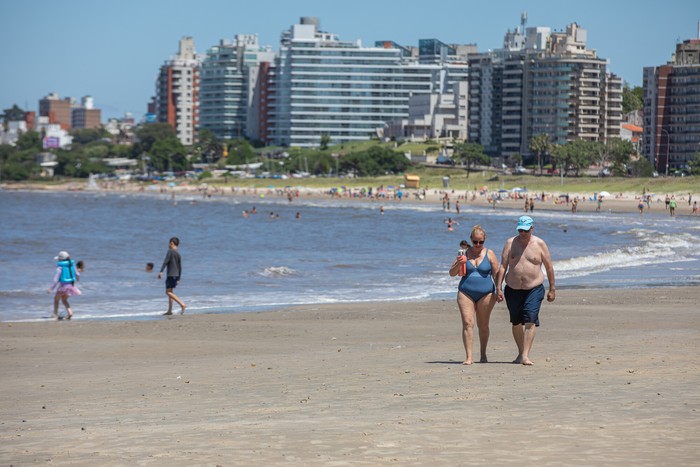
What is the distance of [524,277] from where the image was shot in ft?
36.4

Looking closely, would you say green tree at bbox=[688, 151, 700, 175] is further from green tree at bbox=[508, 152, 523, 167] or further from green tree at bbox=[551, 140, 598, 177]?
green tree at bbox=[508, 152, 523, 167]

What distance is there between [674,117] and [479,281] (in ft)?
429

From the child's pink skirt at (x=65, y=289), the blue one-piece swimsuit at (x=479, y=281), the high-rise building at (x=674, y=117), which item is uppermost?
the high-rise building at (x=674, y=117)

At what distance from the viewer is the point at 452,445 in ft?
25.0

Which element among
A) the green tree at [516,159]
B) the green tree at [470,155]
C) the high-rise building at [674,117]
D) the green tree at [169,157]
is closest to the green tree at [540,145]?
the green tree at [516,159]

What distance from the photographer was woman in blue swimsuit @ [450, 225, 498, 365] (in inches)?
446

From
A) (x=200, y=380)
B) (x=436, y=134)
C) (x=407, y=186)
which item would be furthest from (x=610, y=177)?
(x=200, y=380)

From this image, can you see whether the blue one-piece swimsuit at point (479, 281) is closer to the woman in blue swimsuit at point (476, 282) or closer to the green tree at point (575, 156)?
the woman in blue swimsuit at point (476, 282)

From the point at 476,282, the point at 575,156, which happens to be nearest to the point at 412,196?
the point at 575,156

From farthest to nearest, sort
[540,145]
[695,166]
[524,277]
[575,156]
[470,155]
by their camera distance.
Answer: [470,155] < [540,145] < [575,156] < [695,166] < [524,277]

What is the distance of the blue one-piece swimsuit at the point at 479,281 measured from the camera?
446 inches

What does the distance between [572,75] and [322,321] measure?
14195cm

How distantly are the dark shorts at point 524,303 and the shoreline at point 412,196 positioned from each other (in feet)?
228

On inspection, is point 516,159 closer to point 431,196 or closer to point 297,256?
point 431,196
